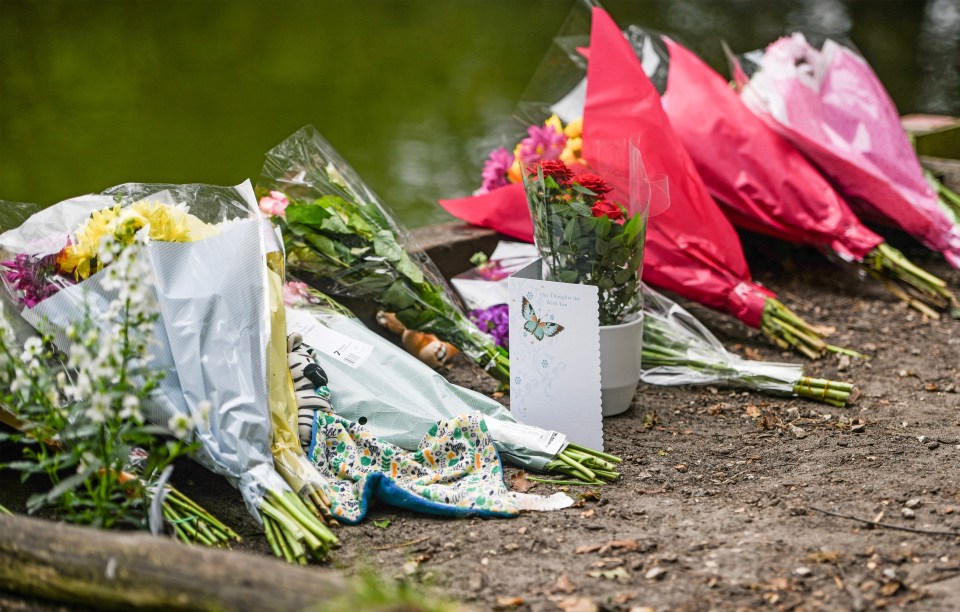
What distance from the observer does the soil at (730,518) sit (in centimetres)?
170

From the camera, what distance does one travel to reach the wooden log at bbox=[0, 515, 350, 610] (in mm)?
1390

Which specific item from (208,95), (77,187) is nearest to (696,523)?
(77,187)

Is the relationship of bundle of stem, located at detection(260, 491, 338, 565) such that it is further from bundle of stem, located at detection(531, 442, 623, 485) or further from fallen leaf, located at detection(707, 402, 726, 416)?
fallen leaf, located at detection(707, 402, 726, 416)

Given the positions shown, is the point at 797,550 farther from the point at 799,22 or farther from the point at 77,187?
the point at 799,22

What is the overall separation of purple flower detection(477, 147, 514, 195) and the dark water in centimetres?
171

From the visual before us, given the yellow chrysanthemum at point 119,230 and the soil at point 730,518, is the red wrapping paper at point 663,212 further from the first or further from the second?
the yellow chrysanthemum at point 119,230

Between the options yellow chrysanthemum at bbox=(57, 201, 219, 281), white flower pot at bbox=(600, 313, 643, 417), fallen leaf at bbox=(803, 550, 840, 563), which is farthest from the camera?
white flower pot at bbox=(600, 313, 643, 417)

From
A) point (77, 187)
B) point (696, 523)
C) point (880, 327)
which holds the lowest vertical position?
point (880, 327)

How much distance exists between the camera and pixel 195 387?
204 cm

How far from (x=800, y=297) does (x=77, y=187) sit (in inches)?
158

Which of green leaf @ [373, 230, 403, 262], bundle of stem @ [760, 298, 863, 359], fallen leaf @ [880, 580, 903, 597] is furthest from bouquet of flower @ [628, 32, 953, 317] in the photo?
fallen leaf @ [880, 580, 903, 597]

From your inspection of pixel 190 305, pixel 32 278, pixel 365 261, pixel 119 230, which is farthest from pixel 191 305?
pixel 365 261

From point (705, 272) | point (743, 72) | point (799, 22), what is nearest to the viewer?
point (705, 272)

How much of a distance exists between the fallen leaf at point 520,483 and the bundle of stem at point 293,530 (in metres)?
0.47
